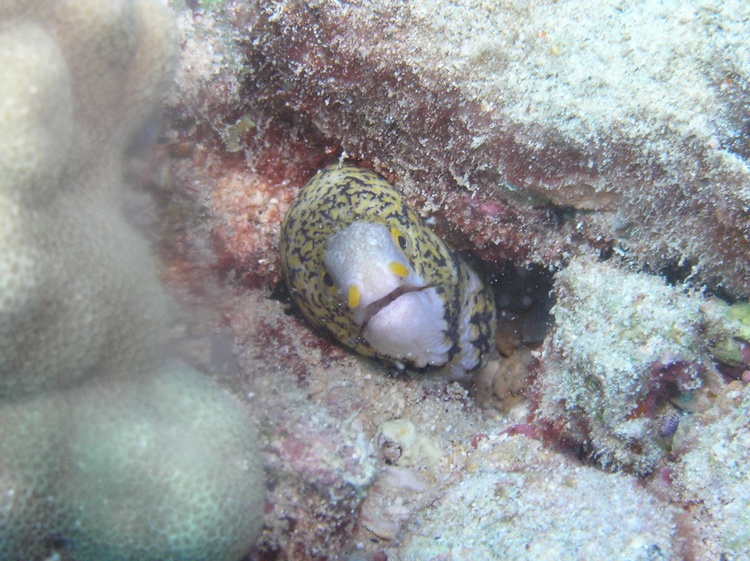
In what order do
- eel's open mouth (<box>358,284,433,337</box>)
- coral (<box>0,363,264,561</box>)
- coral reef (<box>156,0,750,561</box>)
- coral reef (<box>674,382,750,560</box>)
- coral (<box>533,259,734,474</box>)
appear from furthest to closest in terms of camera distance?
eel's open mouth (<box>358,284,433,337</box>) → coral (<box>533,259,734,474</box>) → coral reef (<box>156,0,750,561</box>) → coral reef (<box>674,382,750,560</box>) → coral (<box>0,363,264,561</box>)

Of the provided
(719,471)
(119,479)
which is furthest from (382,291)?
(719,471)

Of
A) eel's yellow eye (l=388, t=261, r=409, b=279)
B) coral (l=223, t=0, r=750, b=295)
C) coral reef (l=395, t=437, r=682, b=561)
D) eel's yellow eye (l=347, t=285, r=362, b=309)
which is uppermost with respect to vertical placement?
coral (l=223, t=0, r=750, b=295)

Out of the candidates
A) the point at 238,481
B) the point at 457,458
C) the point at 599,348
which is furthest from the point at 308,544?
the point at 599,348

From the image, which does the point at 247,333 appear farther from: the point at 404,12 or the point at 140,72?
the point at 404,12

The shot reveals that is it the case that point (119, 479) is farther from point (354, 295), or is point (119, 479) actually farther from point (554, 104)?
point (554, 104)

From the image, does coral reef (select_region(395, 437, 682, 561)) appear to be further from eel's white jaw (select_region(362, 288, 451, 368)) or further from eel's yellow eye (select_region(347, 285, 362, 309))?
eel's yellow eye (select_region(347, 285, 362, 309))

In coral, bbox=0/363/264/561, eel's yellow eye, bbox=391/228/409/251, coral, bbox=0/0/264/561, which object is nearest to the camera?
→ coral, bbox=0/0/264/561

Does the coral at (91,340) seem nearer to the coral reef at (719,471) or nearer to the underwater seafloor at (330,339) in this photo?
the underwater seafloor at (330,339)

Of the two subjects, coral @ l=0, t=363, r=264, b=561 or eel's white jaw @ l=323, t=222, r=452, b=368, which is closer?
coral @ l=0, t=363, r=264, b=561

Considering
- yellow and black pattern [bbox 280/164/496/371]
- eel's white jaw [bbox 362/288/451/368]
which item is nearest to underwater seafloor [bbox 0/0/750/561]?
yellow and black pattern [bbox 280/164/496/371]
